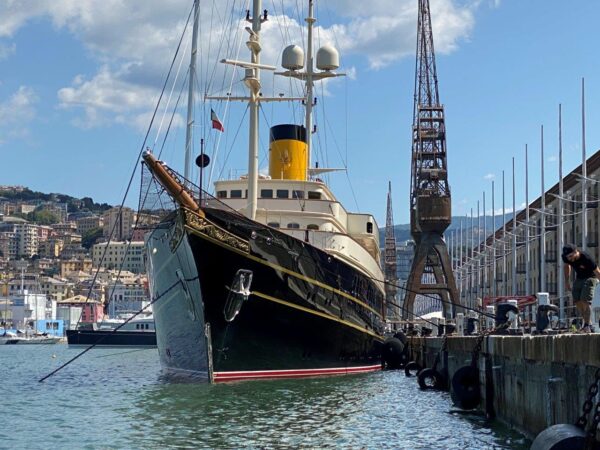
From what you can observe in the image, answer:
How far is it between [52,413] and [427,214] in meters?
46.1

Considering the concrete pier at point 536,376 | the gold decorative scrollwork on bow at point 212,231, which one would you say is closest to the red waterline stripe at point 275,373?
the gold decorative scrollwork on bow at point 212,231

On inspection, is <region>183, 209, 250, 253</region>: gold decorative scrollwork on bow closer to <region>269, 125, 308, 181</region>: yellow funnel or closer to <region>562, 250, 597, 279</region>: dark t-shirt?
<region>269, 125, 308, 181</region>: yellow funnel

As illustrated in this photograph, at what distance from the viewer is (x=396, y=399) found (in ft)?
Answer: 75.2

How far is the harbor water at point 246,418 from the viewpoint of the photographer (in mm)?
14891

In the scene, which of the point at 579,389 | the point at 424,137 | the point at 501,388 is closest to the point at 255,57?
the point at 501,388

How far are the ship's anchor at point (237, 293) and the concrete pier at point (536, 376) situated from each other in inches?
244

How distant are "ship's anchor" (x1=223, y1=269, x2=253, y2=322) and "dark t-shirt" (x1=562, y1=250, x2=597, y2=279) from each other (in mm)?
11899

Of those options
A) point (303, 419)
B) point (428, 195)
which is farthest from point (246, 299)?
point (428, 195)

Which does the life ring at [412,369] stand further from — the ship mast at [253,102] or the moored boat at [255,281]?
the ship mast at [253,102]

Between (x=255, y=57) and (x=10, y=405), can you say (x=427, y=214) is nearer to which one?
(x=255, y=57)

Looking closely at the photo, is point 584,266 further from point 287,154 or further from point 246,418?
point 287,154

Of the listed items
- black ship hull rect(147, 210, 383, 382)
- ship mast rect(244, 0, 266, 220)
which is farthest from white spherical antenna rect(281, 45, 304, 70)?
black ship hull rect(147, 210, 383, 382)

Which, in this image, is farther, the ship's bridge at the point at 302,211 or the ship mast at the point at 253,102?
the ship's bridge at the point at 302,211

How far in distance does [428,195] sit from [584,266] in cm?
5187
